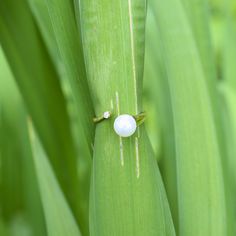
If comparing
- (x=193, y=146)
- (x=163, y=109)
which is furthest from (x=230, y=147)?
(x=193, y=146)

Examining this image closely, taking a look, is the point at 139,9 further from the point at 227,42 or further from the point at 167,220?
the point at 227,42

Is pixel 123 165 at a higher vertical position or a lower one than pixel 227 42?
lower

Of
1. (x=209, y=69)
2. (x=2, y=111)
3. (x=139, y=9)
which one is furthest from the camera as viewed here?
(x=2, y=111)

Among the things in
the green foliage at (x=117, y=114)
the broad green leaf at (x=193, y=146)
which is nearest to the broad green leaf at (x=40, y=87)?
the green foliage at (x=117, y=114)

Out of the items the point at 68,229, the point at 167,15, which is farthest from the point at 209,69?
the point at 68,229

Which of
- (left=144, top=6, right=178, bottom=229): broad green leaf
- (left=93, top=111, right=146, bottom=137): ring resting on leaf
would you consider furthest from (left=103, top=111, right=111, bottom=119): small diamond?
(left=144, top=6, right=178, bottom=229): broad green leaf

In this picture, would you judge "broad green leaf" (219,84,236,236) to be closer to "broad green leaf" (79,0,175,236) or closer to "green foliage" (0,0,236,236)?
"green foliage" (0,0,236,236)
